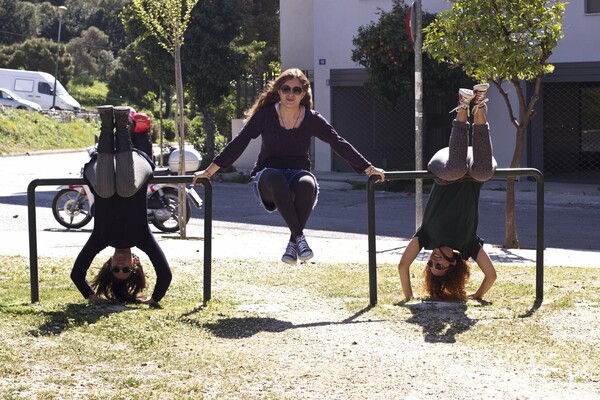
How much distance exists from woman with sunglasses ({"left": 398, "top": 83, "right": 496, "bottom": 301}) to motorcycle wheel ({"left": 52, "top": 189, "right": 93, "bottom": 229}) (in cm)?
858

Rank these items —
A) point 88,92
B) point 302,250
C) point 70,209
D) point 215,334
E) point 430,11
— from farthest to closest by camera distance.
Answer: point 88,92, point 430,11, point 70,209, point 302,250, point 215,334

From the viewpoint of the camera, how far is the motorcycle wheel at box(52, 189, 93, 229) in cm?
1641

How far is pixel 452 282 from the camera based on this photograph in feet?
28.0

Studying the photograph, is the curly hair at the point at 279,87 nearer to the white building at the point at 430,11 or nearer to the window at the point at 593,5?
the white building at the point at 430,11

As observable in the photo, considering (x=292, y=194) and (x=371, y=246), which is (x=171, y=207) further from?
(x=292, y=194)

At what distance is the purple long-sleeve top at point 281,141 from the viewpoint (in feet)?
27.2

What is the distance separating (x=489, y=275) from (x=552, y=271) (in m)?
2.70

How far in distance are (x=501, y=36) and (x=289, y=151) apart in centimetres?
590

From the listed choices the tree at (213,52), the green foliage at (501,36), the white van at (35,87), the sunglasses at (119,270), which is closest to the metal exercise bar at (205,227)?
the sunglasses at (119,270)

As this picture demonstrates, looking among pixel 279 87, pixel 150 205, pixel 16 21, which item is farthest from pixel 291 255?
pixel 16 21

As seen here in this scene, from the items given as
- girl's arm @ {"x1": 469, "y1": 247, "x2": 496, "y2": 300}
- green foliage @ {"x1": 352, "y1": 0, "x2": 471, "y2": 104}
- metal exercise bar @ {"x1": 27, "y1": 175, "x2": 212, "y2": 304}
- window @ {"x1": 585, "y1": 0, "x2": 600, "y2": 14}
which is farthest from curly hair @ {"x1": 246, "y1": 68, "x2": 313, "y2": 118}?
window @ {"x1": 585, "y1": 0, "x2": 600, "y2": 14}

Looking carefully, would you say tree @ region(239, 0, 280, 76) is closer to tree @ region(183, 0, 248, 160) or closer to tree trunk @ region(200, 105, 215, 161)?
tree trunk @ region(200, 105, 215, 161)

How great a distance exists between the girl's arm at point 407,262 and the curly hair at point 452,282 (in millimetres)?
161

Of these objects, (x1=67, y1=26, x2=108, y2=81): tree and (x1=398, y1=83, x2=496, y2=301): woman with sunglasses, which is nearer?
(x1=398, y1=83, x2=496, y2=301): woman with sunglasses
